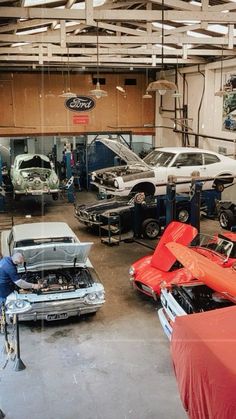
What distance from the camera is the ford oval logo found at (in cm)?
1877

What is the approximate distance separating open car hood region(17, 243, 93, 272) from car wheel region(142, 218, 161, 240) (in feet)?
15.1

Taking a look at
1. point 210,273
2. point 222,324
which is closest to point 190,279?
point 210,273

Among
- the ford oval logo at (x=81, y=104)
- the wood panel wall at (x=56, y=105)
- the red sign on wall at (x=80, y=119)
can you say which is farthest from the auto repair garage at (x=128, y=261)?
the red sign on wall at (x=80, y=119)

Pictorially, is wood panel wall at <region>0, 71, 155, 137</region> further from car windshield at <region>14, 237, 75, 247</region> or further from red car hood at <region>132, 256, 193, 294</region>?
red car hood at <region>132, 256, 193, 294</region>

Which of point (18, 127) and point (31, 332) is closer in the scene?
point (31, 332)

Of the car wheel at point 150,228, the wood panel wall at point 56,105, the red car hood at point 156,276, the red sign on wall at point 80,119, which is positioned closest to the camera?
the red car hood at point 156,276

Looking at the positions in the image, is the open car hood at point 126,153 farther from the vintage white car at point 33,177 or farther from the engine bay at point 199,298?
the engine bay at point 199,298

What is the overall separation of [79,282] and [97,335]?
0.90m

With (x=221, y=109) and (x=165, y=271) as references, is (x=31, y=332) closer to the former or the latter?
(x=165, y=271)

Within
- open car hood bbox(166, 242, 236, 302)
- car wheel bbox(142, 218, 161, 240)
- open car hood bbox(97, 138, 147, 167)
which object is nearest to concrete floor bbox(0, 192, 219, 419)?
open car hood bbox(166, 242, 236, 302)

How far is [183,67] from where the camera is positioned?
58.0 feet

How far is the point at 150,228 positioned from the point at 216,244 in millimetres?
3923

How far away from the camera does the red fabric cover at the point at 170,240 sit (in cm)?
785

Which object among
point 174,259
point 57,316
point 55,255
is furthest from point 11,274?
point 174,259
